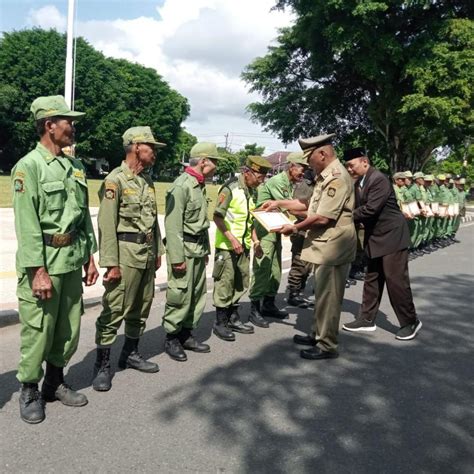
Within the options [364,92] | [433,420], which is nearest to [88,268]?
[433,420]

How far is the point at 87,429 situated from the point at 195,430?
66cm

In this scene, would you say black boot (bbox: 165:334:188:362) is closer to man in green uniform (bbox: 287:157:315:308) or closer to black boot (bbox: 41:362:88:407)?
black boot (bbox: 41:362:88:407)

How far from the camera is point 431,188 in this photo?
38.3 ft

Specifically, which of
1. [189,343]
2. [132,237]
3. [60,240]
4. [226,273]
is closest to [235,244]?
[226,273]

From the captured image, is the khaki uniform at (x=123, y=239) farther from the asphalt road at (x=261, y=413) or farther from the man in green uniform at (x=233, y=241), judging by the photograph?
the man in green uniform at (x=233, y=241)

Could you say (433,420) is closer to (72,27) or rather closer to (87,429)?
(87,429)

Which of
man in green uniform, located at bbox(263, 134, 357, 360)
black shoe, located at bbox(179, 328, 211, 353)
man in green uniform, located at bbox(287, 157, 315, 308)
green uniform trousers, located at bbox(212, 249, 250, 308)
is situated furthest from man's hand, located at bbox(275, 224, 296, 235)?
man in green uniform, located at bbox(287, 157, 315, 308)

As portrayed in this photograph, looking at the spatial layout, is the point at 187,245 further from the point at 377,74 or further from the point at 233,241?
the point at 377,74

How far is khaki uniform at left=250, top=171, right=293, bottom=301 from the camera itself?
5.31 m

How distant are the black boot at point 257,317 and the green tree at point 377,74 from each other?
16427 millimetres

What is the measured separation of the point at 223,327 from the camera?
4.86m

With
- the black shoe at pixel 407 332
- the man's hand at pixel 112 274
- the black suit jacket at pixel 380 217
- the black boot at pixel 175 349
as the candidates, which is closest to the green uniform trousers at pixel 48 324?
the man's hand at pixel 112 274

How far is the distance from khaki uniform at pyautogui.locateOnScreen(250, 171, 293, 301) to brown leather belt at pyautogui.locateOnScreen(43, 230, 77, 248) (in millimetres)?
2538

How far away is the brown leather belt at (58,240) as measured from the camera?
2953 mm
